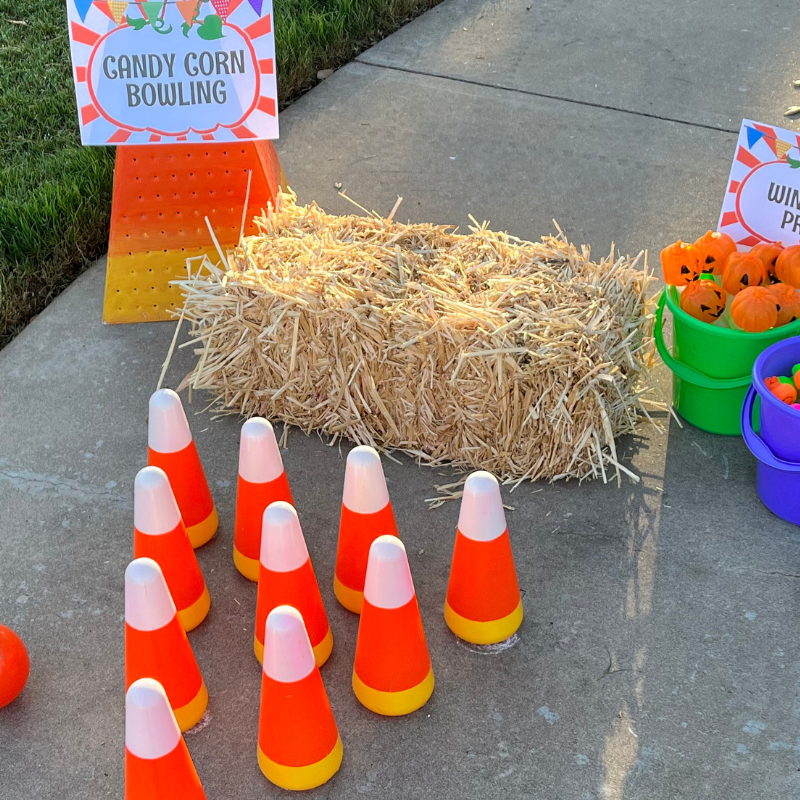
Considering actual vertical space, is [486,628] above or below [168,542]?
below

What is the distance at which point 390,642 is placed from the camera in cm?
237

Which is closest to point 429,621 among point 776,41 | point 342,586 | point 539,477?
point 342,586

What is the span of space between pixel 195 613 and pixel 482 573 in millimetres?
874

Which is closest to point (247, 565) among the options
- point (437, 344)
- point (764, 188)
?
point (437, 344)

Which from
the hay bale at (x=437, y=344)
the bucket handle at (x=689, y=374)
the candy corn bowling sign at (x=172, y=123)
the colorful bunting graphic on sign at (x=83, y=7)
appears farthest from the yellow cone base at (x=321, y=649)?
the colorful bunting graphic on sign at (x=83, y=7)

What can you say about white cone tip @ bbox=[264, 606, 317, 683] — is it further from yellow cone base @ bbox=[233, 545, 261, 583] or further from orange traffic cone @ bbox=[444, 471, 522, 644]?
yellow cone base @ bbox=[233, 545, 261, 583]

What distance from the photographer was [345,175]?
487 centimetres

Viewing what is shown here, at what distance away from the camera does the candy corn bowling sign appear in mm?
3566

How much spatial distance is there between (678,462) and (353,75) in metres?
3.59

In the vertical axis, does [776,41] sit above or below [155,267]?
above

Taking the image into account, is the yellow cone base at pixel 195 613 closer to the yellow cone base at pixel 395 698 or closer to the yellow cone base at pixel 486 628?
the yellow cone base at pixel 395 698

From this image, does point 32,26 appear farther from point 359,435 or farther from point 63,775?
point 63,775

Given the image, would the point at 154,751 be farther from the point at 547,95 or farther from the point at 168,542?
the point at 547,95

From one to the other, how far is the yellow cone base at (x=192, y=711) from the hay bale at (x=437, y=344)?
1175 mm
